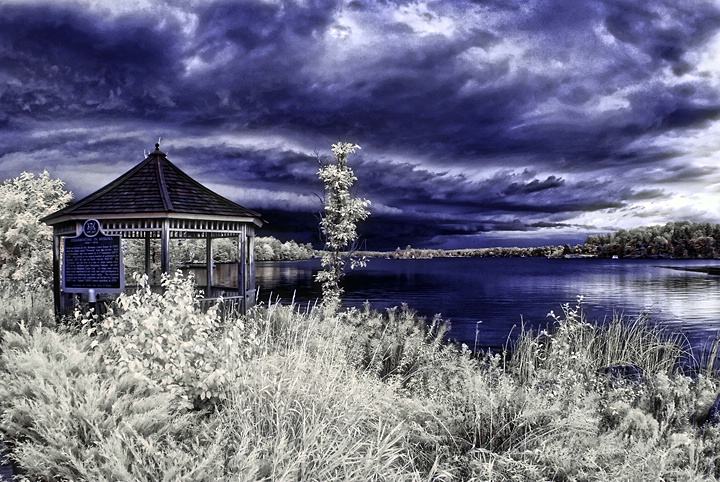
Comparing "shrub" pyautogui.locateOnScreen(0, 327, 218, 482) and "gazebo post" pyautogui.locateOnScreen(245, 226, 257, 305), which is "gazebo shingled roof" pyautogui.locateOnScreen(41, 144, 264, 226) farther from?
"shrub" pyautogui.locateOnScreen(0, 327, 218, 482)

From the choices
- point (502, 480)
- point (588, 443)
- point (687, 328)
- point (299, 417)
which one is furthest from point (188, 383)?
point (687, 328)

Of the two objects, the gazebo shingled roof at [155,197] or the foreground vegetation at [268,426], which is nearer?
the foreground vegetation at [268,426]

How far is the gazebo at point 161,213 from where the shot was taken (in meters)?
12.0

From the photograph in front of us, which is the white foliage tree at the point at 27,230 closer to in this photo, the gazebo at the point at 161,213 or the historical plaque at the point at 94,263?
the gazebo at the point at 161,213

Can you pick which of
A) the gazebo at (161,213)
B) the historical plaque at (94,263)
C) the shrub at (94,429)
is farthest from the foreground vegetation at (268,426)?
the gazebo at (161,213)

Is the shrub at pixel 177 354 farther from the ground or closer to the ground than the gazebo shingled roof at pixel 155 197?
closer to the ground

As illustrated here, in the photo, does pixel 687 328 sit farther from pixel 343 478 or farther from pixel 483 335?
pixel 343 478

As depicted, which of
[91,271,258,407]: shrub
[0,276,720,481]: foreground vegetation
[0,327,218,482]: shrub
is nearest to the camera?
[0,327,218,482]: shrub

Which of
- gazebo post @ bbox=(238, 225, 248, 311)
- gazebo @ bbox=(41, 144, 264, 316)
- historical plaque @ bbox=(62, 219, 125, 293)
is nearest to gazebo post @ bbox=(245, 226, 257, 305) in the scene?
gazebo @ bbox=(41, 144, 264, 316)

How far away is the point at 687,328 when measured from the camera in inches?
1160

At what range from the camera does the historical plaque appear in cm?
1080

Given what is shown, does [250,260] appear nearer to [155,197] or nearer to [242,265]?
[242,265]

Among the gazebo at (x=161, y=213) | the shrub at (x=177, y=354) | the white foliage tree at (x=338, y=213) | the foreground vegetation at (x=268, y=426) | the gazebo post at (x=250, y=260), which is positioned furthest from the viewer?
the white foliage tree at (x=338, y=213)

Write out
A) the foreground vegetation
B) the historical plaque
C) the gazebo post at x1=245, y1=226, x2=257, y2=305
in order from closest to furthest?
the foreground vegetation, the historical plaque, the gazebo post at x1=245, y1=226, x2=257, y2=305
